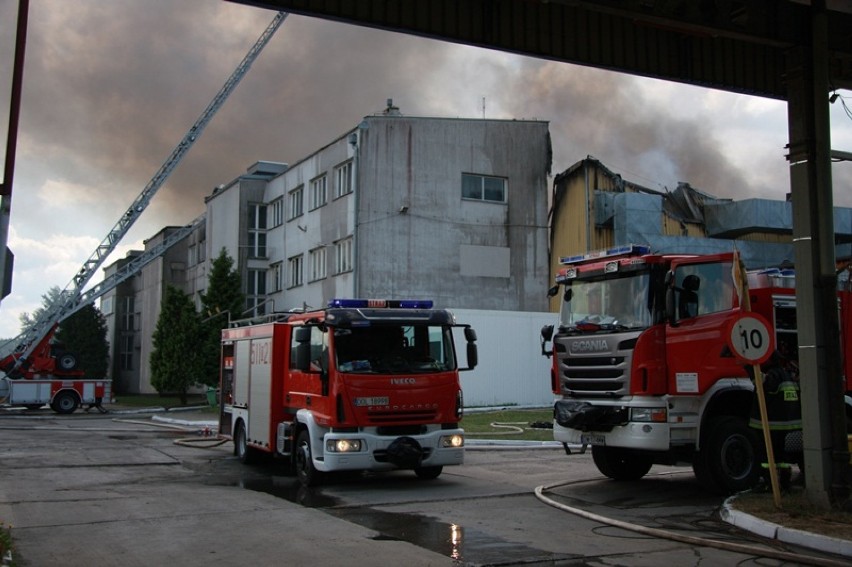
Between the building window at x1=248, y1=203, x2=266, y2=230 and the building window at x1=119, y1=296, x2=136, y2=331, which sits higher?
the building window at x1=248, y1=203, x2=266, y2=230

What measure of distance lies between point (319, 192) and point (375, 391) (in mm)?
27805

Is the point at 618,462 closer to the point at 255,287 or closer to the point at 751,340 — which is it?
the point at 751,340

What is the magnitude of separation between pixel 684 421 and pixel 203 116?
1802 inches

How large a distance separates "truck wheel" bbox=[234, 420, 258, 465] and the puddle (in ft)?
13.7

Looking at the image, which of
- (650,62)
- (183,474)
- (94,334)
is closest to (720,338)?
(650,62)

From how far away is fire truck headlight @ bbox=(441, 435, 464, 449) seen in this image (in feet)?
42.2

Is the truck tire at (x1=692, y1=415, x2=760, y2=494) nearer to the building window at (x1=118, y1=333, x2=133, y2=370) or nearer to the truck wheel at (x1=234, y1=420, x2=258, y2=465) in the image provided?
the truck wheel at (x1=234, y1=420, x2=258, y2=465)

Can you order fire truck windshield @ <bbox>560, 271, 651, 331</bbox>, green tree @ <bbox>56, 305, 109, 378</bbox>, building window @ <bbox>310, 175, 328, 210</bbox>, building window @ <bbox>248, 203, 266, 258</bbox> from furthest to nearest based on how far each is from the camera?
green tree @ <bbox>56, 305, 109, 378</bbox>, building window @ <bbox>248, 203, 266, 258</bbox>, building window @ <bbox>310, 175, 328, 210</bbox>, fire truck windshield @ <bbox>560, 271, 651, 331</bbox>

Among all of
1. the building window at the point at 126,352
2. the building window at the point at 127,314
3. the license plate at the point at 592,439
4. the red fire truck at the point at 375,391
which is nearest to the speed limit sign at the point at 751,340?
the license plate at the point at 592,439

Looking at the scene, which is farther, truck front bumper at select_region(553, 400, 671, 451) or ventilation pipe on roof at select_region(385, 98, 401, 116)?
ventilation pipe on roof at select_region(385, 98, 401, 116)

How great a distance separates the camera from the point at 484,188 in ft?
121

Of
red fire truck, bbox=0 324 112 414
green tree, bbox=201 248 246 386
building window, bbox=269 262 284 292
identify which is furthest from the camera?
building window, bbox=269 262 284 292

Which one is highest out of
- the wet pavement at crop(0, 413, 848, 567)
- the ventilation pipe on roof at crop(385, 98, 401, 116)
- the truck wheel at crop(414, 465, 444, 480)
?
the ventilation pipe on roof at crop(385, 98, 401, 116)

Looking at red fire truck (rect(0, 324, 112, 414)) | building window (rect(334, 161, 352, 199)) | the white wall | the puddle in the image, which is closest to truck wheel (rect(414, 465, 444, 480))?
the puddle
